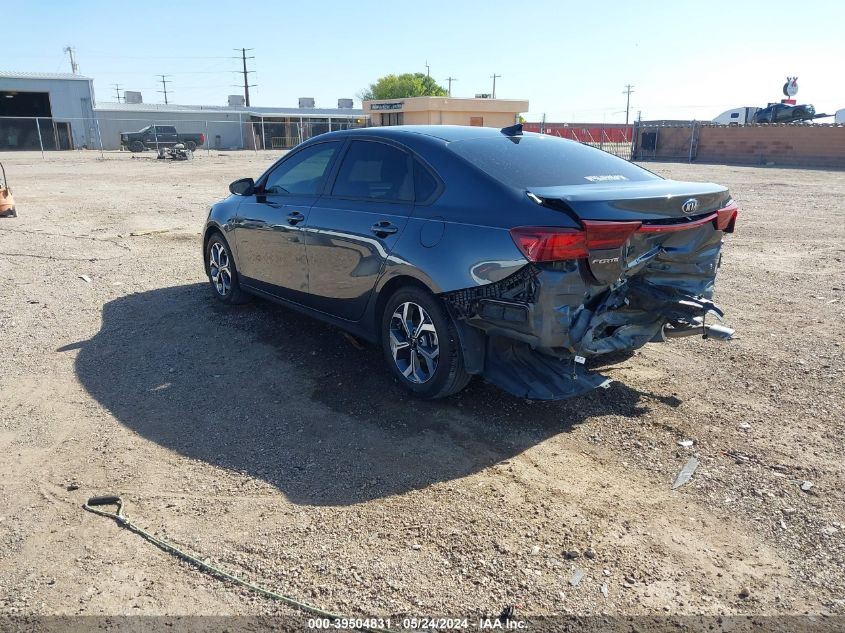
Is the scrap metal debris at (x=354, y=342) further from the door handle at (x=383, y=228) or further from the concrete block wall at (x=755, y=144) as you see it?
the concrete block wall at (x=755, y=144)

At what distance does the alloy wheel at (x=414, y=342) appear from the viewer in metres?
4.49

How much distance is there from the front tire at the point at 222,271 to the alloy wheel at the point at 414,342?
101 inches

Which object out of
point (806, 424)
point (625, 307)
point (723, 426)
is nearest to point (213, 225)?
point (625, 307)

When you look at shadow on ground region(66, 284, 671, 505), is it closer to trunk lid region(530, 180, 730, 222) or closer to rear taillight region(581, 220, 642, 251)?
rear taillight region(581, 220, 642, 251)

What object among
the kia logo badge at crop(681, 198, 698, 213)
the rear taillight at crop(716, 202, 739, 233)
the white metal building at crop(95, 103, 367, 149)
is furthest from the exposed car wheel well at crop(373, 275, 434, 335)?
the white metal building at crop(95, 103, 367, 149)

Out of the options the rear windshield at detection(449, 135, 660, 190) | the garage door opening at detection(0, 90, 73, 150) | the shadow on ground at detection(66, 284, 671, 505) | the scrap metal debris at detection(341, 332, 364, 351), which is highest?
the garage door opening at detection(0, 90, 73, 150)

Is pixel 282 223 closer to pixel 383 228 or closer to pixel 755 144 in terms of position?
pixel 383 228

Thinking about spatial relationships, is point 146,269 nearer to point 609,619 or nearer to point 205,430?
point 205,430

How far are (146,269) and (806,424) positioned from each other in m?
7.63

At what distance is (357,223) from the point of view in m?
4.95

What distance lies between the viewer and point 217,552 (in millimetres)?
3127

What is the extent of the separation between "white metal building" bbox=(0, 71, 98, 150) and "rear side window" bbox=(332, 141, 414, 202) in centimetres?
4977

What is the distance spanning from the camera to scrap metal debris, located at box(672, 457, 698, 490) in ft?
12.1

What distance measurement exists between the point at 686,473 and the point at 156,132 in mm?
49597
